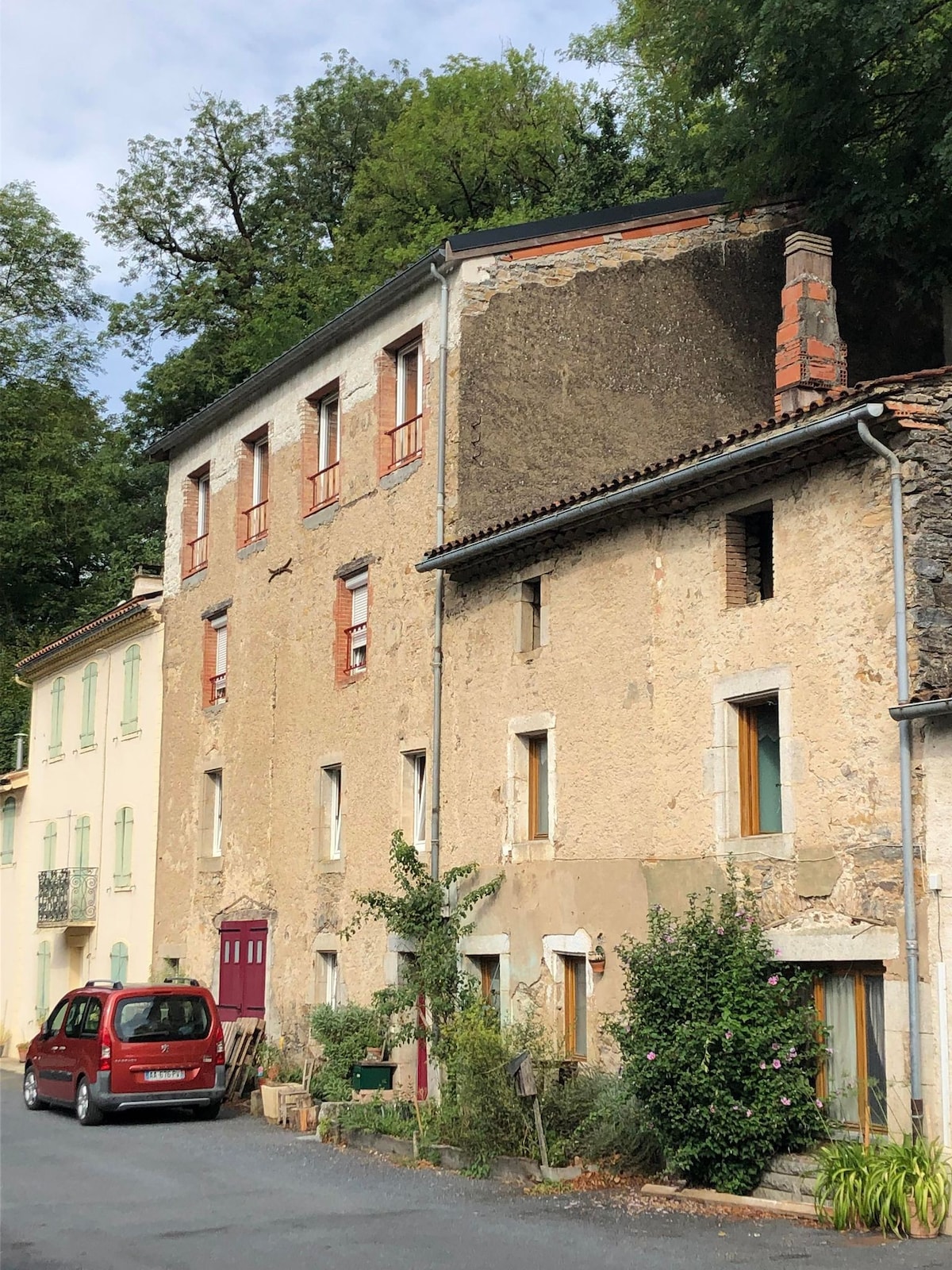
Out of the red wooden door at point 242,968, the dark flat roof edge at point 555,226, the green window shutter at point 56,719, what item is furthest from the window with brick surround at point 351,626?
the green window shutter at point 56,719

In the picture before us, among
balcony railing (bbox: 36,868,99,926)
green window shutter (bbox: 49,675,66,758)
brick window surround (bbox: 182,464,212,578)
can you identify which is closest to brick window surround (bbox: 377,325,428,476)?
brick window surround (bbox: 182,464,212,578)

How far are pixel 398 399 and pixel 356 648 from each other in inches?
125

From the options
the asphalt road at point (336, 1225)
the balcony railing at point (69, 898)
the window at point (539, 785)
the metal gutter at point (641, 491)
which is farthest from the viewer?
the balcony railing at point (69, 898)

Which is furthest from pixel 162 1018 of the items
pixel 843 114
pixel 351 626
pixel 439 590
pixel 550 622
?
pixel 843 114

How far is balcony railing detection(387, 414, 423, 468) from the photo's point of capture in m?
18.4

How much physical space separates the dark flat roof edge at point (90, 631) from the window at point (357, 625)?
264 inches

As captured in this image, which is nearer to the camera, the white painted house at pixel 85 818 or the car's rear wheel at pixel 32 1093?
the car's rear wheel at pixel 32 1093

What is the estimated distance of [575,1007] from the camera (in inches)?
579

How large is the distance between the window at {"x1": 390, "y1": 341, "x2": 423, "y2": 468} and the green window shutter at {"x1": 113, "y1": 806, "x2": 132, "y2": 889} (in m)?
9.92

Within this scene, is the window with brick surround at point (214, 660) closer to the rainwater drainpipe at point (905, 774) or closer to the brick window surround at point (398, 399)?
the brick window surround at point (398, 399)

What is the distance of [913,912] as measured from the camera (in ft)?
35.9

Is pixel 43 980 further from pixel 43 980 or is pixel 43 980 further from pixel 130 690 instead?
pixel 130 690

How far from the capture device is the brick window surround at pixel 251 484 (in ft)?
75.4

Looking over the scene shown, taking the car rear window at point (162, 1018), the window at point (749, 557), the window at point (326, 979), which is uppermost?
the window at point (749, 557)
